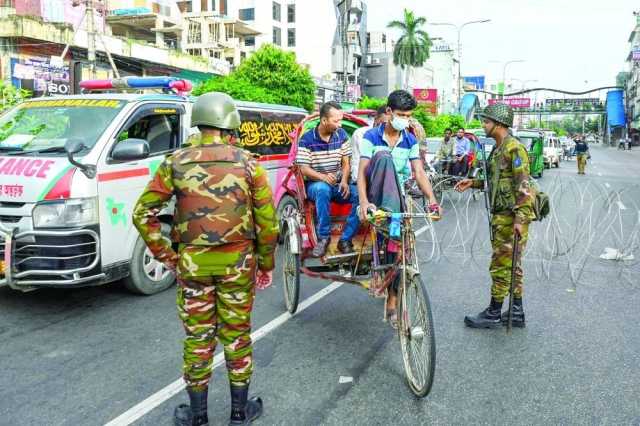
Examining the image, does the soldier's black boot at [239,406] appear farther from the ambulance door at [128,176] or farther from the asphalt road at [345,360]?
the ambulance door at [128,176]

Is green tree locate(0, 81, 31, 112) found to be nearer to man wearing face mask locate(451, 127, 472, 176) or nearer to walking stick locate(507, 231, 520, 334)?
walking stick locate(507, 231, 520, 334)

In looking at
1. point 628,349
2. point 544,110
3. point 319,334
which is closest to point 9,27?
point 319,334

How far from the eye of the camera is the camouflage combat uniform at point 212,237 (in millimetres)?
3244

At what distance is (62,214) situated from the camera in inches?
207

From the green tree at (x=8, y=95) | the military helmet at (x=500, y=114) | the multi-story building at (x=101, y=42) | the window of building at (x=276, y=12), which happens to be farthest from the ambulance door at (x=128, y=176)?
the window of building at (x=276, y=12)

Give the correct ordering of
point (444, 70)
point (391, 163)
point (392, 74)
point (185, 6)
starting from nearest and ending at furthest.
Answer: point (391, 163) → point (185, 6) → point (392, 74) → point (444, 70)

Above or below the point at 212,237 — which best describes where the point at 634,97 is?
above

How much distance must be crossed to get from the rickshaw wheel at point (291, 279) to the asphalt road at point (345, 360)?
0.18 meters

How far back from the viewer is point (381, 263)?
15.6 ft

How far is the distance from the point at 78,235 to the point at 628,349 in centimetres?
486

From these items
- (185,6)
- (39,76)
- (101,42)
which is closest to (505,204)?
(39,76)

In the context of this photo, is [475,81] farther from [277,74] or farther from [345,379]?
[345,379]

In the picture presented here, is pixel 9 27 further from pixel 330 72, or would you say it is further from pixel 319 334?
pixel 330 72

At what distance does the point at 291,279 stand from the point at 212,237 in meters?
2.59
